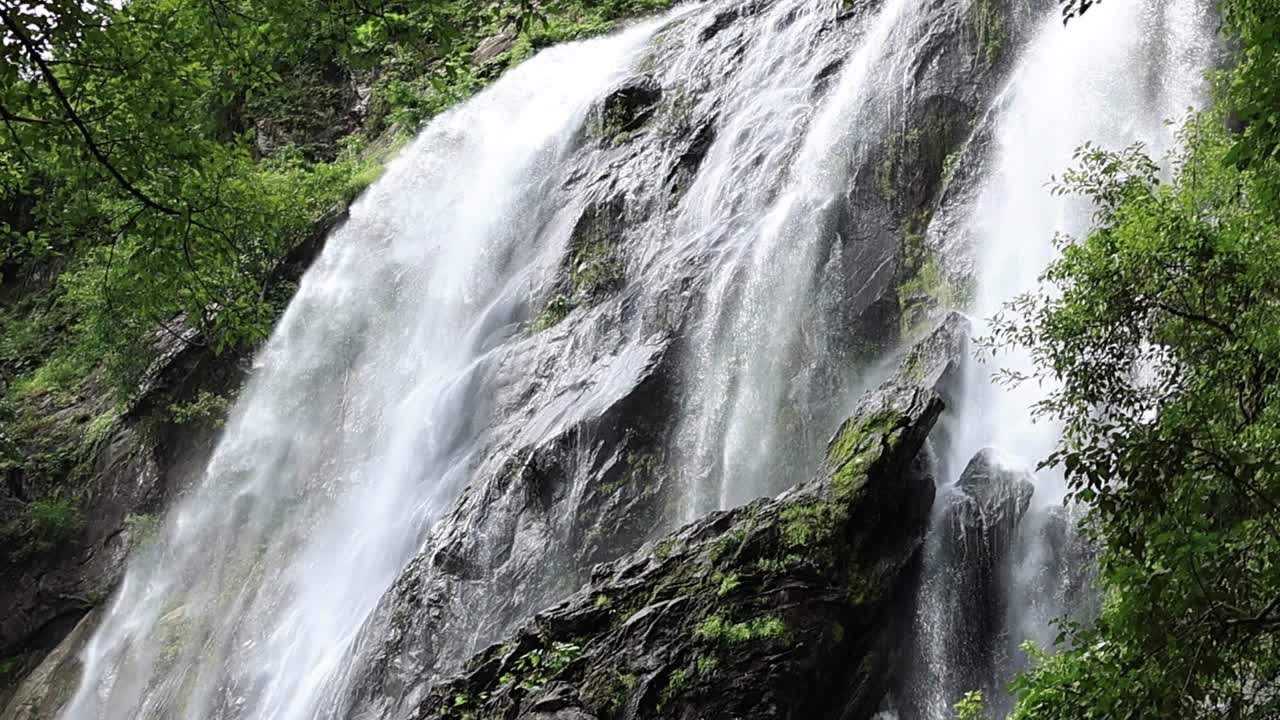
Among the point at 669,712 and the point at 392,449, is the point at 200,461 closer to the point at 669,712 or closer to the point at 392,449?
the point at 392,449

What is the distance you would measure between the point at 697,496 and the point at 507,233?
6519 mm

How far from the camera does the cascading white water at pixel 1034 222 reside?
309 inches

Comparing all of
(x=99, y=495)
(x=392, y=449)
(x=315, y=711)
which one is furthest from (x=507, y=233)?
(x=99, y=495)

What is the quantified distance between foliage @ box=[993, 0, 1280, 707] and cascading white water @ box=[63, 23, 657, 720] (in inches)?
291

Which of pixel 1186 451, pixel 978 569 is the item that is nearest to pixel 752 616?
pixel 978 569

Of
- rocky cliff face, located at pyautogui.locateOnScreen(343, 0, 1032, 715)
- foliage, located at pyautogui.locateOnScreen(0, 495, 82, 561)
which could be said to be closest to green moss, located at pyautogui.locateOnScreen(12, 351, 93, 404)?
foliage, located at pyautogui.locateOnScreen(0, 495, 82, 561)

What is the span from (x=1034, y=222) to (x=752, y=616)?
5603 mm

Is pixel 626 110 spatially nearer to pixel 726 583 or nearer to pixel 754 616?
pixel 726 583

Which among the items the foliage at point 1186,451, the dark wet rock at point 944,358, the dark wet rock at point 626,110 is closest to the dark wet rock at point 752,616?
the dark wet rock at point 944,358

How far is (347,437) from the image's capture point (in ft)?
46.9

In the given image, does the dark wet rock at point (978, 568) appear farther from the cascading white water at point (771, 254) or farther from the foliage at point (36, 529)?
the foliage at point (36, 529)

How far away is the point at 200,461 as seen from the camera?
16.3 metres

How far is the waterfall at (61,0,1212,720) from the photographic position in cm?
974

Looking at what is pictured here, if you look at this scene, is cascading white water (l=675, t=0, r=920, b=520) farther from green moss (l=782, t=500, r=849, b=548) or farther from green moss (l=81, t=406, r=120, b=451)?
green moss (l=81, t=406, r=120, b=451)
